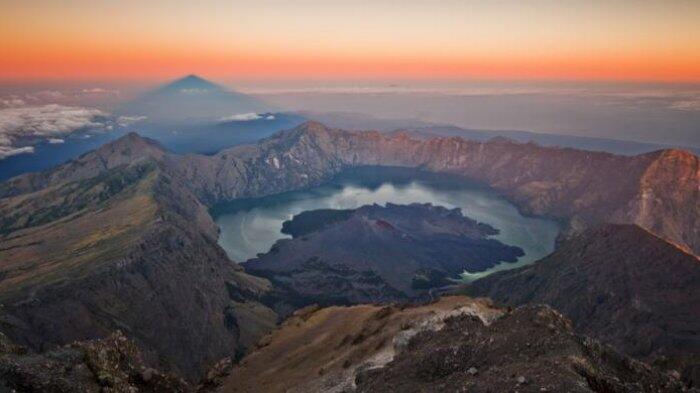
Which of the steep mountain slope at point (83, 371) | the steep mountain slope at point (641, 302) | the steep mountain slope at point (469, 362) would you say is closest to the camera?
the steep mountain slope at point (469, 362)

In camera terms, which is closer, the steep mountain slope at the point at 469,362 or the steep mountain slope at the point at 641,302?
the steep mountain slope at the point at 469,362

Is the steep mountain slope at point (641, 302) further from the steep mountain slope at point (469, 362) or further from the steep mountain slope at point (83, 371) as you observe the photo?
the steep mountain slope at point (83, 371)

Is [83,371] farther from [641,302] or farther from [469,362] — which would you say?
[641,302]

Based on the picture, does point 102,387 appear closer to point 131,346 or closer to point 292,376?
point 131,346

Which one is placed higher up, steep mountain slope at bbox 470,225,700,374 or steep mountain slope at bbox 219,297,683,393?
steep mountain slope at bbox 219,297,683,393

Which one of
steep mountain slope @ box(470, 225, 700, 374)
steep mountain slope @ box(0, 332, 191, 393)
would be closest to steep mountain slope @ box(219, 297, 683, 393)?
steep mountain slope @ box(0, 332, 191, 393)

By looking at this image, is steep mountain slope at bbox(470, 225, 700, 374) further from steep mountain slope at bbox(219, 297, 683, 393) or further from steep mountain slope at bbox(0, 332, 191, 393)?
steep mountain slope at bbox(0, 332, 191, 393)

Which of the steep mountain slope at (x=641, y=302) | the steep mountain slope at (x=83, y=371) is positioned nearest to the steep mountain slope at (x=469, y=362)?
the steep mountain slope at (x=83, y=371)

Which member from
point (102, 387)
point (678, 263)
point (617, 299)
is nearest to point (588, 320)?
point (617, 299)
